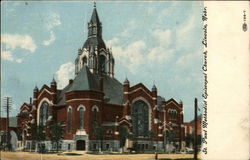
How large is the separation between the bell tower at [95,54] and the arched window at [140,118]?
166 cm

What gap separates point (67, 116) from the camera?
11273mm

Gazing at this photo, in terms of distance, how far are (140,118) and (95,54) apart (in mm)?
2485

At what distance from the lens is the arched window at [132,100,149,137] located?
35.4 ft

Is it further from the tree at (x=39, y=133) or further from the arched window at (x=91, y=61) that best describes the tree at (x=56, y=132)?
the arched window at (x=91, y=61)

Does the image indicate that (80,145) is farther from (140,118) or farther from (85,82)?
(140,118)

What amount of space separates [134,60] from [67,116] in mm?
3382

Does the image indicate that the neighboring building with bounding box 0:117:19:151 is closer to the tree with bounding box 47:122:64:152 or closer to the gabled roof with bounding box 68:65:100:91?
the tree with bounding box 47:122:64:152

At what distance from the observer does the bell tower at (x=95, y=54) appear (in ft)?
30.1

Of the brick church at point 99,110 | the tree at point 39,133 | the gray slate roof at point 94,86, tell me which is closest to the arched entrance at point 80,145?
the brick church at point 99,110

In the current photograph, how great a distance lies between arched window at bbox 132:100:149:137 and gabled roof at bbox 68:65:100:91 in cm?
138

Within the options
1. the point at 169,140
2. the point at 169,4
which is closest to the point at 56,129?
the point at 169,140

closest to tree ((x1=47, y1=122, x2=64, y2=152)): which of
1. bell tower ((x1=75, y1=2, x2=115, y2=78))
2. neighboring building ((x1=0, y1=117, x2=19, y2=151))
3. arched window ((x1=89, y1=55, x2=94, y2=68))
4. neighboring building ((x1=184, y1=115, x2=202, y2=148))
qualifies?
neighboring building ((x1=0, y1=117, x2=19, y2=151))

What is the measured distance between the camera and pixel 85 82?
11430 mm

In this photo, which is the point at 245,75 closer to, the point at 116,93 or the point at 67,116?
the point at 116,93
